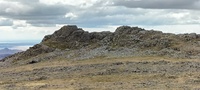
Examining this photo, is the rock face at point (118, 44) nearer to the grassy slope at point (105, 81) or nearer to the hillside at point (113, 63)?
the hillside at point (113, 63)

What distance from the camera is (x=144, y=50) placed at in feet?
315

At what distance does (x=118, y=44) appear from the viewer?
107 metres

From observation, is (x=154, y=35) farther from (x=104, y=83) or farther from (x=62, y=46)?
(x=104, y=83)

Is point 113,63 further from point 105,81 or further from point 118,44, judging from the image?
point 118,44

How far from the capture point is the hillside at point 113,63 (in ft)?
191

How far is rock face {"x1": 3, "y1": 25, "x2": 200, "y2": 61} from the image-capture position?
3659 inches

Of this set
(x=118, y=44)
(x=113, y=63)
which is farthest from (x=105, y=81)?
(x=118, y=44)

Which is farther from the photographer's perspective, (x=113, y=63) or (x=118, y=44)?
(x=118, y=44)

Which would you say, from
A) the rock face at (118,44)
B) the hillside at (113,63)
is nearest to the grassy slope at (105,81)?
the hillside at (113,63)

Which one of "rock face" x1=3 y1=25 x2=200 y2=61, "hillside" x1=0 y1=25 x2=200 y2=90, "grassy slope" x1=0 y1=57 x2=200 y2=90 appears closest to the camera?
"grassy slope" x1=0 y1=57 x2=200 y2=90

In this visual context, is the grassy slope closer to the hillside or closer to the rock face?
the hillside

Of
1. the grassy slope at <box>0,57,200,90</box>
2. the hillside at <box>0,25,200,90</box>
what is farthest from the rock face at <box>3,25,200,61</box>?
the grassy slope at <box>0,57,200,90</box>

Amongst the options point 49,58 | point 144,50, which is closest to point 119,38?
point 144,50

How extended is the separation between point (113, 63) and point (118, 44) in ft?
93.2
